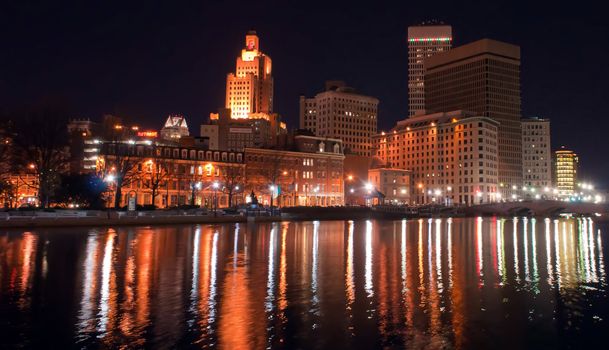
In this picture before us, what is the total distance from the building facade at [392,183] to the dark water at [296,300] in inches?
5900

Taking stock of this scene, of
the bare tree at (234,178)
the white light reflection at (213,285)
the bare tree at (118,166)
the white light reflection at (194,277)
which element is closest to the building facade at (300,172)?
the bare tree at (234,178)

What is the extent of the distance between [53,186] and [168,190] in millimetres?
36594

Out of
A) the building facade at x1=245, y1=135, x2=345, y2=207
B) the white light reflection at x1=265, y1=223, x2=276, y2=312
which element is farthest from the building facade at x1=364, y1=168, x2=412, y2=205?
the white light reflection at x1=265, y1=223, x2=276, y2=312

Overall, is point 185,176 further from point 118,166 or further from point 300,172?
point 118,166

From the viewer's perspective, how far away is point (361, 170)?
542 feet

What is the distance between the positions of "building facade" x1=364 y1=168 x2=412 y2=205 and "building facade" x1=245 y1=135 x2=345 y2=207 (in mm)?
37086

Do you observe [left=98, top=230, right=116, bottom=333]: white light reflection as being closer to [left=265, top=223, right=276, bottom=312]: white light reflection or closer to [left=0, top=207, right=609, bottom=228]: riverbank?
[left=265, top=223, right=276, bottom=312]: white light reflection

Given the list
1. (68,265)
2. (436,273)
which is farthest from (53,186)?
(436,273)

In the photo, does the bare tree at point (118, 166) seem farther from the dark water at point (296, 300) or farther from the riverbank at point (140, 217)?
the dark water at point (296, 300)

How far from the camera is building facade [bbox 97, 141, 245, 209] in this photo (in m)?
108

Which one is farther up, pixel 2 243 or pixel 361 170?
pixel 361 170

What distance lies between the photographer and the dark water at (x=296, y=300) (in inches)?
544

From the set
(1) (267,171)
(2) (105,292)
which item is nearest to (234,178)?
(1) (267,171)

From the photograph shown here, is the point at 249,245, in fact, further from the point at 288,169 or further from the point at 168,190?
the point at 288,169
